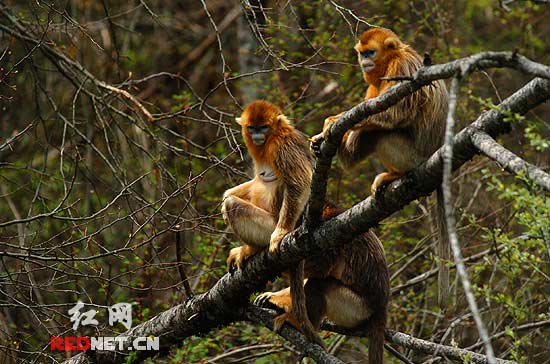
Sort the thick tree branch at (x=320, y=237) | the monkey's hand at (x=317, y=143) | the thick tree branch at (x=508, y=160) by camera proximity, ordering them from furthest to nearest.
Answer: the monkey's hand at (x=317, y=143)
the thick tree branch at (x=320, y=237)
the thick tree branch at (x=508, y=160)

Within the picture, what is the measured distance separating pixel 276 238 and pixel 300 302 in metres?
0.44

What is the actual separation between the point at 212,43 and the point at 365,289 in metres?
7.26

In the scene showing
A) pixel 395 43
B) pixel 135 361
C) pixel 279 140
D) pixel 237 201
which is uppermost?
pixel 395 43

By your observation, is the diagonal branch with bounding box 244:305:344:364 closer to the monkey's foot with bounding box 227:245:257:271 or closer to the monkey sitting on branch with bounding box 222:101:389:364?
the monkey sitting on branch with bounding box 222:101:389:364

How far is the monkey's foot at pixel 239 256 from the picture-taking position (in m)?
5.12

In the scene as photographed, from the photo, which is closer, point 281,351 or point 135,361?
point 135,361

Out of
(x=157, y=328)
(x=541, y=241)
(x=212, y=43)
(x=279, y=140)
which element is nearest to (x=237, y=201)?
(x=279, y=140)

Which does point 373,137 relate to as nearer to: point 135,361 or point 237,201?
point 237,201

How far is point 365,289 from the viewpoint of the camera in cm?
545

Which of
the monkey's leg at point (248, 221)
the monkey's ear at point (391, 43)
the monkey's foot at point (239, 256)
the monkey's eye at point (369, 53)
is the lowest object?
the monkey's foot at point (239, 256)

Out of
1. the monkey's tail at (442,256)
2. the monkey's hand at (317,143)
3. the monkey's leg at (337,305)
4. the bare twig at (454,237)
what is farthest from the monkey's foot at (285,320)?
the bare twig at (454,237)

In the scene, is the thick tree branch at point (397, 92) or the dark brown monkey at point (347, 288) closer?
the thick tree branch at point (397, 92)

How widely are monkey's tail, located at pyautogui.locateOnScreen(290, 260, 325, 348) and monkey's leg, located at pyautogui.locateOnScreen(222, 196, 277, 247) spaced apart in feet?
1.17

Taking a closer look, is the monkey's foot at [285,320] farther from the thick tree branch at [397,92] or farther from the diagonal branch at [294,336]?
the thick tree branch at [397,92]
